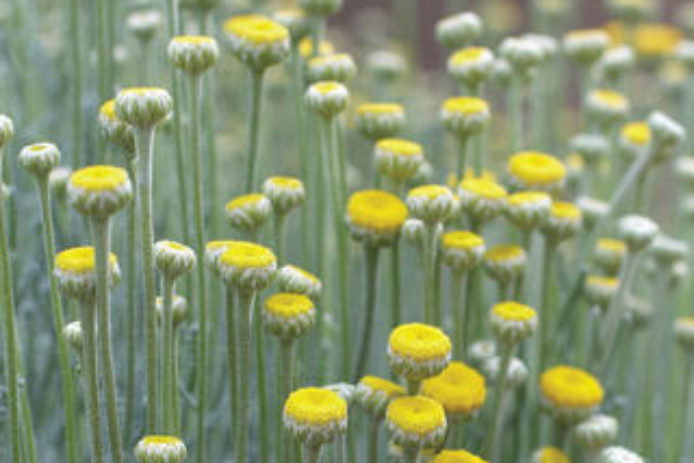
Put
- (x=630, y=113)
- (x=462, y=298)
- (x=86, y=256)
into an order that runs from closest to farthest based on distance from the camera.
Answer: (x=86, y=256) → (x=462, y=298) → (x=630, y=113)

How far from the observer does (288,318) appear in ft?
2.03

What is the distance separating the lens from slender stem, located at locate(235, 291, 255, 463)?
23.5 inches

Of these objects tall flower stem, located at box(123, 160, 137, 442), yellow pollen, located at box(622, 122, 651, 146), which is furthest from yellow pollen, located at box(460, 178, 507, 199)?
yellow pollen, located at box(622, 122, 651, 146)

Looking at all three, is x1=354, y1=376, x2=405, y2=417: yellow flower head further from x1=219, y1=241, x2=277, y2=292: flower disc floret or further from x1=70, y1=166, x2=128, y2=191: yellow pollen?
x1=70, y1=166, x2=128, y2=191: yellow pollen

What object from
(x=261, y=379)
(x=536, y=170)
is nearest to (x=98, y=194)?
(x=261, y=379)

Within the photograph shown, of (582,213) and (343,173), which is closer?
(343,173)

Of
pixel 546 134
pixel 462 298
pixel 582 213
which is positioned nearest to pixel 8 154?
pixel 462 298

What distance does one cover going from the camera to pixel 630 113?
139cm

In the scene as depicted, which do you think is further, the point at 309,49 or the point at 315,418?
the point at 309,49

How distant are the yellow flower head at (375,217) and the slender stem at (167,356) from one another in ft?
0.65

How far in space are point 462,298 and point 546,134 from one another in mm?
732

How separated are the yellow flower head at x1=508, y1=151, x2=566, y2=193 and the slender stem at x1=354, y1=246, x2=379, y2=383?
6.4 inches

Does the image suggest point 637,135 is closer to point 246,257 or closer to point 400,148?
point 400,148

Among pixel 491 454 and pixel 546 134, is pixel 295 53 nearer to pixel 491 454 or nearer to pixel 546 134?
pixel 491 454
